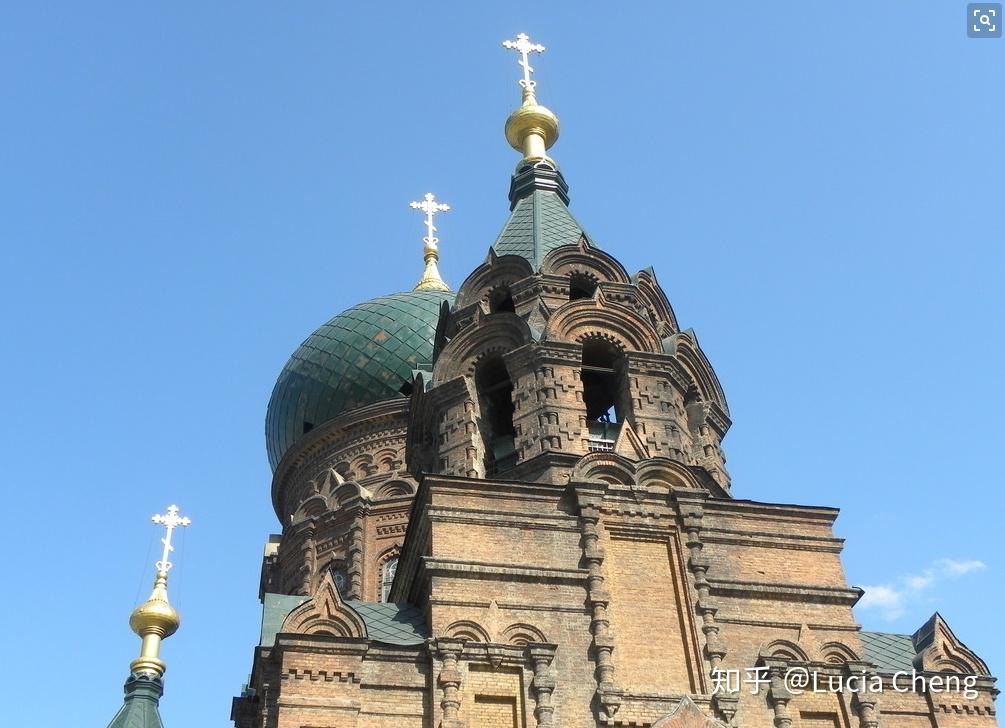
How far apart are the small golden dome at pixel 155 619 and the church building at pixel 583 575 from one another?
0.86 meters

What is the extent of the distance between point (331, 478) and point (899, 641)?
10.6m

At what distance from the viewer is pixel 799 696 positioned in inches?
498

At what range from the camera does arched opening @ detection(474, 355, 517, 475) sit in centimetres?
1513

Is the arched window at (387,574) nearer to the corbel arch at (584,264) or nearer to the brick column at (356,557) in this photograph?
the brick column at (356,557)

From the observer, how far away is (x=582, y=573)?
1284 cm

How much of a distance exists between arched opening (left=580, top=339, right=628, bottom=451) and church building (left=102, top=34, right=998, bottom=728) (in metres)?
0.03

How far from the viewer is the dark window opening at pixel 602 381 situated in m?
15.4

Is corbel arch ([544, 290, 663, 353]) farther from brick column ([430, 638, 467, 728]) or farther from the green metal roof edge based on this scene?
the green metal roof edge

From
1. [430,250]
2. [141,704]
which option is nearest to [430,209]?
[430,250]

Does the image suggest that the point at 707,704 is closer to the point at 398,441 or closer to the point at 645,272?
the point at 645,272

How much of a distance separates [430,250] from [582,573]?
15.5 meters

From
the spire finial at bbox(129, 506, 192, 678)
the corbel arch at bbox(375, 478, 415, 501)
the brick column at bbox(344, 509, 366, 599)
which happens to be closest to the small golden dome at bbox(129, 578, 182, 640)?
the spire finial at bbox(129, 506, 192, 678)

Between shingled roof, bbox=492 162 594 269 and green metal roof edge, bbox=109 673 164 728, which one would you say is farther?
shingled roof, bbox=492 162 594 269

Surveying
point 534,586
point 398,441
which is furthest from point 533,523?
point 398,441
